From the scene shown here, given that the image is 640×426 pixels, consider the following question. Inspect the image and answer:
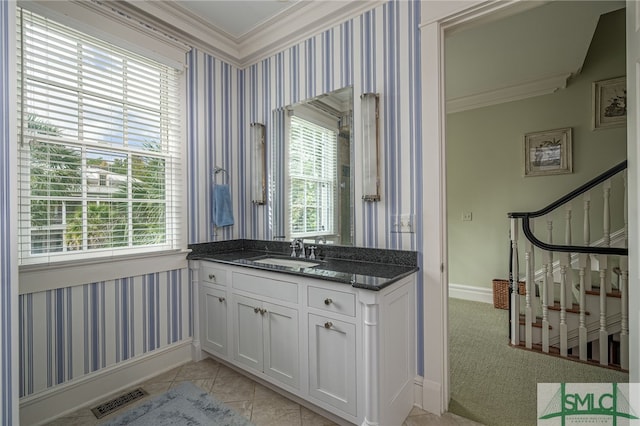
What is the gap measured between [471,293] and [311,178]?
303 cm

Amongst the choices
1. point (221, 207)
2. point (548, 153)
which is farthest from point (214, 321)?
point (548, 153)

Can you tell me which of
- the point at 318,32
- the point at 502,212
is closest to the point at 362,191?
the point at 318,32

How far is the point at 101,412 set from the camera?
1838 mm

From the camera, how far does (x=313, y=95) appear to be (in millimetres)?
2400

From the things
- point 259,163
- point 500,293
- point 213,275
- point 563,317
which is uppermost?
point 259,163

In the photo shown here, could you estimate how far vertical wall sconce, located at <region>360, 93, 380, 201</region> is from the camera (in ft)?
6.63

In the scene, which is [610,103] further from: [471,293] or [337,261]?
[337,261]

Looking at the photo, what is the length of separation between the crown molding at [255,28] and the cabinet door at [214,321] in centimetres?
206

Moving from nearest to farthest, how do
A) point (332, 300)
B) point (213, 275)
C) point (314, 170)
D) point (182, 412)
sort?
point (332, 300) → point (182, 412) → point (213, 275) → point (314, 170)

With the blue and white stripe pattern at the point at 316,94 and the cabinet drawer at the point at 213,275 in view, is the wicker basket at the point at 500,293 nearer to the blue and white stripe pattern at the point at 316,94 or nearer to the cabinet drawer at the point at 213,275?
the blue and white stripe pattern at the point at 316,94

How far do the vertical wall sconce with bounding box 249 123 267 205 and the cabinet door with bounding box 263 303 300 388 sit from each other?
1.11 meters

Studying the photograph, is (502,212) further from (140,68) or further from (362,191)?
(140,68)

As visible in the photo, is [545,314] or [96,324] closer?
[96,324]

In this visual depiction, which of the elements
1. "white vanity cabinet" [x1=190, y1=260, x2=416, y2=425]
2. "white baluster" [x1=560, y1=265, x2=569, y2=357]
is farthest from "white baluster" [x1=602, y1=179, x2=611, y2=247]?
"white vanity cabinet" [x1=190, y1=260, x2=416, y2=425]
